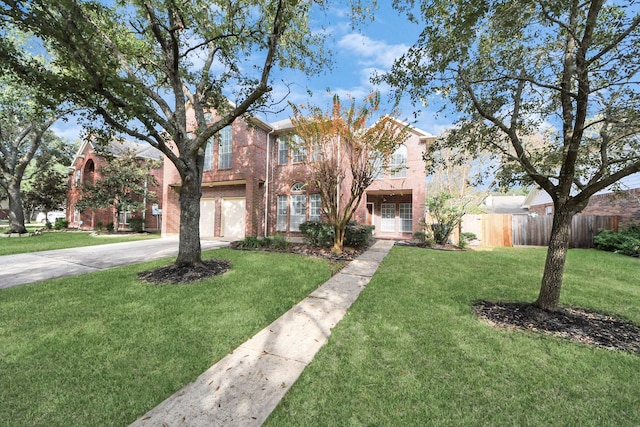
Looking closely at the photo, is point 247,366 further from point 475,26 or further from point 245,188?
point 245,188

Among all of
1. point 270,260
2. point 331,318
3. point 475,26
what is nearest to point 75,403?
point 331,318

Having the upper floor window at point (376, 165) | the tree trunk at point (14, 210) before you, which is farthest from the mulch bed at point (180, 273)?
the tree trunk at point (14, 210)

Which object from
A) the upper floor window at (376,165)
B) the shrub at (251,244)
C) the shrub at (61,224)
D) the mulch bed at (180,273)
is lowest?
the mulch bed at (180,273)

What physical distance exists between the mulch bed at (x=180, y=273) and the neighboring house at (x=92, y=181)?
48.2ft

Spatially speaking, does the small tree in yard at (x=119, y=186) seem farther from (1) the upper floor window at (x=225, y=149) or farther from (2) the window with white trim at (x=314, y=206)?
(2) the window with white trim at (x=314, y=206)

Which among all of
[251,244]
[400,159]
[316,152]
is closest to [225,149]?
[251,244]

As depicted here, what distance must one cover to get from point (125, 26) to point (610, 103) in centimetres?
1062

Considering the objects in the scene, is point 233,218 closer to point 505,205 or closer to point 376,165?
point 376,165

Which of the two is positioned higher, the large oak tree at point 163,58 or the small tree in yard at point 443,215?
the large oak tree at point 163,58

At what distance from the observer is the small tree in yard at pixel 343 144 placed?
795 cm

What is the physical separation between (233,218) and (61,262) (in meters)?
7.21

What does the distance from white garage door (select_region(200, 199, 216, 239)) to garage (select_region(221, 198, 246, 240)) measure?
827 mm

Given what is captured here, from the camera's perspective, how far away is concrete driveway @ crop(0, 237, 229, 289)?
570 cm

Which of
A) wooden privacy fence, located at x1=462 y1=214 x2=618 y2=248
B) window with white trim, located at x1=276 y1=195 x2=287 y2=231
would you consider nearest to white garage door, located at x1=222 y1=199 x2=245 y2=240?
window with white trim, located at x1=276 y1=195 x2=287 y2=231
